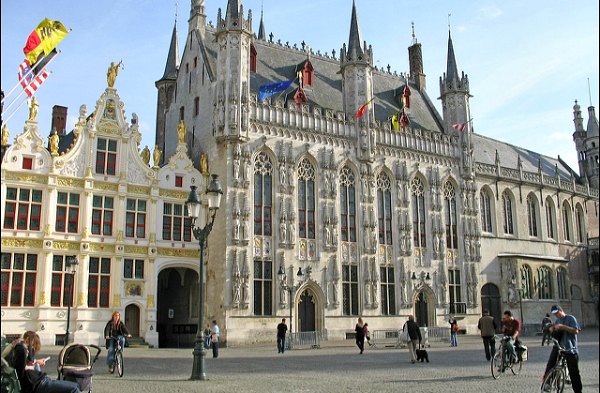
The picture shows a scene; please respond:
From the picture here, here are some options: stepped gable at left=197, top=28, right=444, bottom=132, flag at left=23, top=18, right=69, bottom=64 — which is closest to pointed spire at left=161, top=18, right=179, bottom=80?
stepped gable at left=197, top=28, right=444, bottom=132

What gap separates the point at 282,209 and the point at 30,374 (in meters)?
27.0

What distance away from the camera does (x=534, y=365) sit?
1897 centimetres

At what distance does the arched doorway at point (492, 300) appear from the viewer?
44.6m

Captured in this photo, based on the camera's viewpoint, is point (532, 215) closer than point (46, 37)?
No

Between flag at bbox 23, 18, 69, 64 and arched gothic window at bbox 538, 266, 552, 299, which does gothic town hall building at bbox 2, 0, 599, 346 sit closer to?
arched gothic window at bbox 538, 266, 552, 299

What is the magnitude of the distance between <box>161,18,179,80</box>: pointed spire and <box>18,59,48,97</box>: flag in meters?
19.0

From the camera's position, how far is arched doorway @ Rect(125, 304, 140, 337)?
3206cm

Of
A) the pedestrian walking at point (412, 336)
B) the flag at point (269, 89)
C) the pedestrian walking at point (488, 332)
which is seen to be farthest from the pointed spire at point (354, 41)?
the pedestrian walking at point (488, 332)

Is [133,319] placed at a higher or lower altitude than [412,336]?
higher

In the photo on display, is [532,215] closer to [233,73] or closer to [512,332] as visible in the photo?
[233,73]

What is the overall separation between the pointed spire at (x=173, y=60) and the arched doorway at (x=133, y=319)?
18.1 meters

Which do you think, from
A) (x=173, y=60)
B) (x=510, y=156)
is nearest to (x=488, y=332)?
(x=173, y=60)

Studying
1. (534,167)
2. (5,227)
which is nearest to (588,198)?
(534,167)

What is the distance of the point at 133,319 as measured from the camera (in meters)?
32.3
